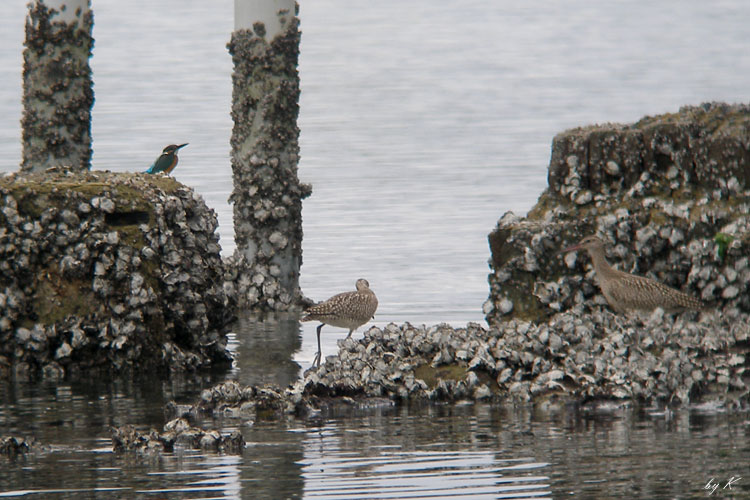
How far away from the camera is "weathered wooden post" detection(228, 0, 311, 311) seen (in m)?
14.9

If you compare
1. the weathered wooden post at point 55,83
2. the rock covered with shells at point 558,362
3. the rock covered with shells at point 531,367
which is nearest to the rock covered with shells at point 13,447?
the rock covered with shells at point 531,367

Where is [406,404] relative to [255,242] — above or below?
below

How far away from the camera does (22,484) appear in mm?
8148

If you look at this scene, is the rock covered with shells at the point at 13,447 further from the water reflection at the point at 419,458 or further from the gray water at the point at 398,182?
the water reflection at the point at 419,458

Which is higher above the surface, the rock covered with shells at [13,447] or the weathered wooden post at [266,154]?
the weathered wooden post at [266,154]

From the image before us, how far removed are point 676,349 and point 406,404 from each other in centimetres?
194

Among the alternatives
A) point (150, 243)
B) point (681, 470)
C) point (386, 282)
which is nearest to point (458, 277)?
point (386, 282)

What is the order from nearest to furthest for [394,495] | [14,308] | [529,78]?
[394,495] → [14,308] → [529,78]

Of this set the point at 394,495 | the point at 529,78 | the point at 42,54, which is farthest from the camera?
the point at 529,78

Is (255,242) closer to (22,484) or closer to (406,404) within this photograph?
(406,404)

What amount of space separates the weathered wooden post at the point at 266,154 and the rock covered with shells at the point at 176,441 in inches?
235

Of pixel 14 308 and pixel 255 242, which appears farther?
pixel 255 242

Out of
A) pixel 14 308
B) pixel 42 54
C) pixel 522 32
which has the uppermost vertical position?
pixel 522 32

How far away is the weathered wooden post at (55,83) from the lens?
15141mm
